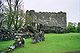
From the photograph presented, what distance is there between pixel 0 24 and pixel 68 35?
7.28ft

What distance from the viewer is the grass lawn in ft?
24.5

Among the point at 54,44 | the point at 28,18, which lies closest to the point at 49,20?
the point at 28,18

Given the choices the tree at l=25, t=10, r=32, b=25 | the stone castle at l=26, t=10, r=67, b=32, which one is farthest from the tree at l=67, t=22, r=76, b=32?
the tree at l=25, t=10, r=32, b=25

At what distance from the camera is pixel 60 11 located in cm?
839

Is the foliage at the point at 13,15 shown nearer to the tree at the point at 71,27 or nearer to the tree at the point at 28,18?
the tree at the point at 28,18

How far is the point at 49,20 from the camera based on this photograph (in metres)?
8.84

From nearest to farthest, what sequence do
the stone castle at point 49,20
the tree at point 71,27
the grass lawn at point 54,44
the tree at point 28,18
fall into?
the grass lawn at point 54,44 → the tree at point 71,27 → the stone castle at point 49,20 → the tree at point 28,18

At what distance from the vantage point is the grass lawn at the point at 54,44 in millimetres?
7480

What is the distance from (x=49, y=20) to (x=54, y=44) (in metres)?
1.36

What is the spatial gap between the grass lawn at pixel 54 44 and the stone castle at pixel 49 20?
0.98 ft

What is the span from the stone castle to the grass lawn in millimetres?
299

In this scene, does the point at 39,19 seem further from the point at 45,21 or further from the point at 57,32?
the point at 57,32

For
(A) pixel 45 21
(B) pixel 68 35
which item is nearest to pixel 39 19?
(A) pixel 45 21

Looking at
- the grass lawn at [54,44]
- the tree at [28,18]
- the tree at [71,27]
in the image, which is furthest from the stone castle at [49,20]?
the grass lawn at [54,44]
